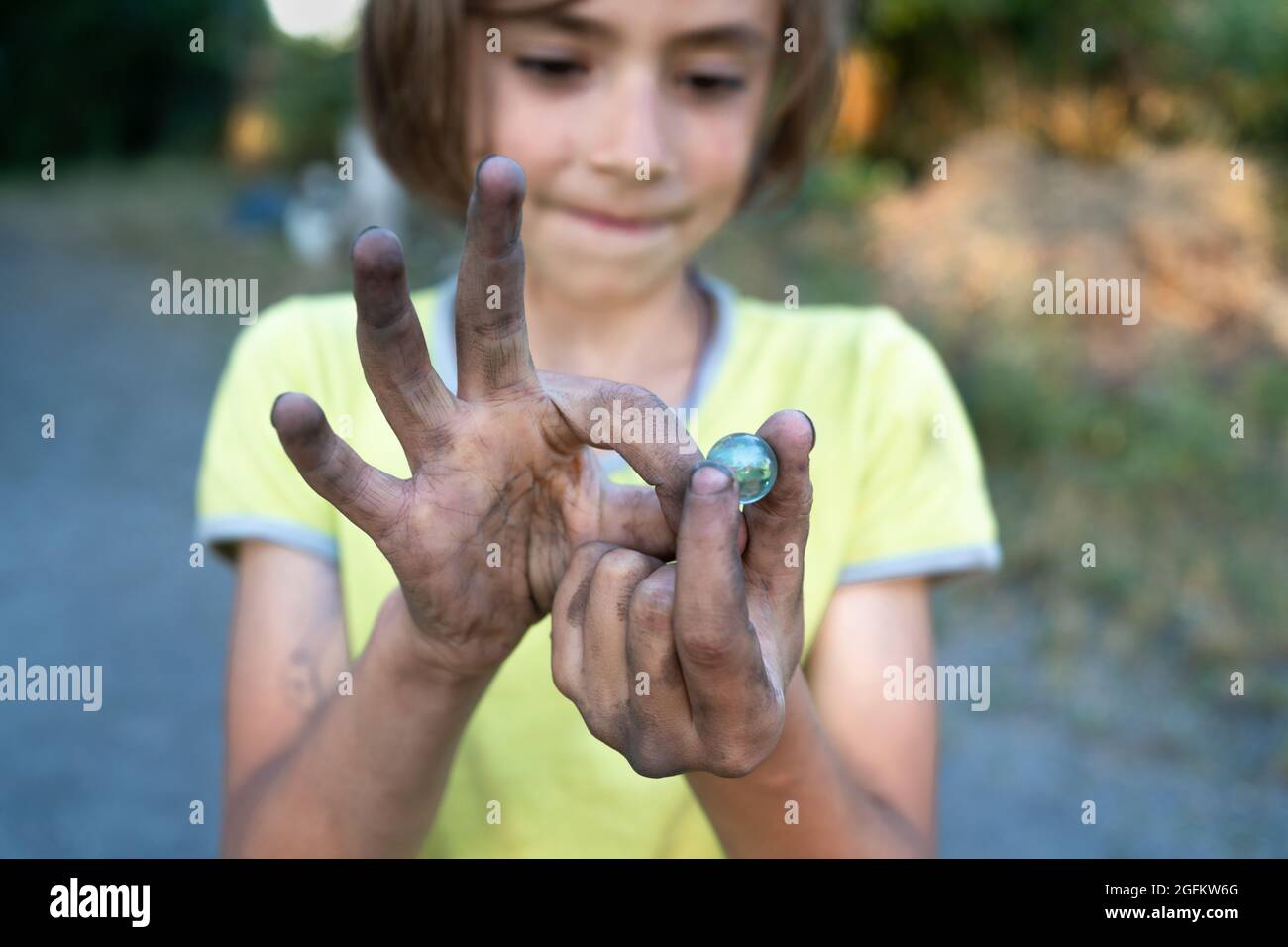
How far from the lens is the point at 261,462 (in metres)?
1.83

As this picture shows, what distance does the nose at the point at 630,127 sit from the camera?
5.50 feet

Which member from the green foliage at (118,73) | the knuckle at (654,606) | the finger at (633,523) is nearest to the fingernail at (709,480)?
the knuckle at (654,606)

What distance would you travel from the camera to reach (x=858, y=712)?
67.7 inches

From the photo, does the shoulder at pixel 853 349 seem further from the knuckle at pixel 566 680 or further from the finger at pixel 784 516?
the knuckle at pixel 566 680

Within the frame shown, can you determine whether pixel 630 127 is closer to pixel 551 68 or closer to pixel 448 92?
pixel 551 68

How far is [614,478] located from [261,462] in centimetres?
54

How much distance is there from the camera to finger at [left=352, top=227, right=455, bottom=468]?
1.06 meters

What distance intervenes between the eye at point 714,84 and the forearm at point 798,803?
→ 88 centimetres

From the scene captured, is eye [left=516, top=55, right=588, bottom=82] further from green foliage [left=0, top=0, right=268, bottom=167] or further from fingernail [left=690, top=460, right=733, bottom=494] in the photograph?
green foliage [left=0, top=0, right=268, bottom=167]

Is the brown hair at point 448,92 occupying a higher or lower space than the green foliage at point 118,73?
lower

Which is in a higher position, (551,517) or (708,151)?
(708,151)

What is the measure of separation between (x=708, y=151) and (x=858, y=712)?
85cm
